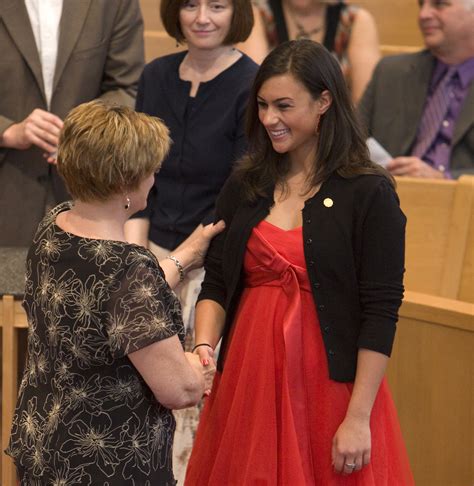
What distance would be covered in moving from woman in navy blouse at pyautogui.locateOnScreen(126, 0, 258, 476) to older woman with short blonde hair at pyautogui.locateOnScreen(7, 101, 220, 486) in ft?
2.43

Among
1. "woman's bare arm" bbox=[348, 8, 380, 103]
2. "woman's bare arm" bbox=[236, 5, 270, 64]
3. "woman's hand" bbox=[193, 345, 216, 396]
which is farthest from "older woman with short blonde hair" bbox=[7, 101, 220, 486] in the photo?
"woman's bare arm" bbox=[348, 8, 380, 103]

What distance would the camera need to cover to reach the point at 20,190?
9.81 feet

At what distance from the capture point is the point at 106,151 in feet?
5.77

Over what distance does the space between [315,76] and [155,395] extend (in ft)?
2.14

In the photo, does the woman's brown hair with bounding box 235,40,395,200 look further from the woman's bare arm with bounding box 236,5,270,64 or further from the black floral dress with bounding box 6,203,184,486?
the woman's bare arm with bounding box 236,5,270,64

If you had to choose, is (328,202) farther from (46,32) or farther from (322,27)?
(322,27)

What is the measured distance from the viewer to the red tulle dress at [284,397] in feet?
6.59

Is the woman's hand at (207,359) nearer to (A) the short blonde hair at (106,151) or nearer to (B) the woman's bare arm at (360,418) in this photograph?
(B) the woman's bare arm at (360,418)

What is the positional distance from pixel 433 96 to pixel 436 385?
3.76ft

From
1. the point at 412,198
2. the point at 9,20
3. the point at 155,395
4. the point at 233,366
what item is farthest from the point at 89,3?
the point at 155,395

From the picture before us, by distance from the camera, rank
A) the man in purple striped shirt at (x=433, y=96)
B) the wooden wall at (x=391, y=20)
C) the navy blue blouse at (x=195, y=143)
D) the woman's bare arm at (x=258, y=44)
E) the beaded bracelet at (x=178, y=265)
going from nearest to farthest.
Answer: the beaded bracelet at (x=178, y=265), the navy blue blouse at (x=195, y=143), the man in purple striped shirt at (x=433, y=96), the woman's bare arm at (x=258, y=44), the wooden wall at (x=391, y=20)

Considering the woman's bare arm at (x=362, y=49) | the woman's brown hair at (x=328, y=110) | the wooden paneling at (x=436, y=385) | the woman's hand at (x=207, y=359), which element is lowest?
the wooden paneling at (x=436, y=385)

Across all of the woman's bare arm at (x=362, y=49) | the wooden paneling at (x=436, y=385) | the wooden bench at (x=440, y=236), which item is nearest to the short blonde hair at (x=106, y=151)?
the wooden paneling at (x=436, y=385)

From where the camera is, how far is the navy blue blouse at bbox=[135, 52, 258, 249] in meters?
2.56
